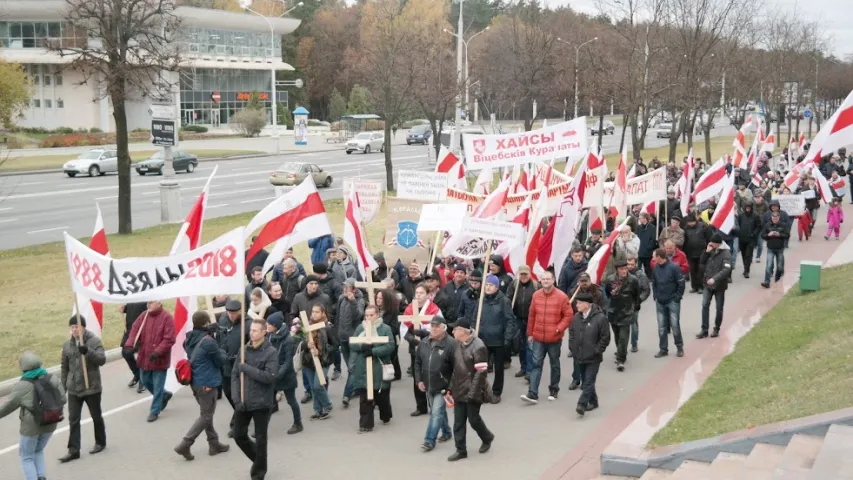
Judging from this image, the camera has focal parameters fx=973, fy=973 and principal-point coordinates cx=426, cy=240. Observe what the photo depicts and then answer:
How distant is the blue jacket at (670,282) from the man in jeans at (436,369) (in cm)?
479

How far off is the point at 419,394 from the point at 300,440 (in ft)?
5.26

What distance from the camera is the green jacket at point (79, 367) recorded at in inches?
403

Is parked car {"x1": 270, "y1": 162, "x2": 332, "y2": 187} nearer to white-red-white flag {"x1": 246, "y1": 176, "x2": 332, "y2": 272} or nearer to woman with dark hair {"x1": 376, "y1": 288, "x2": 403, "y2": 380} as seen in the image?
woman with dark hair {"x1": 376, "y1": 288, "x2": 403, "y2": 380}

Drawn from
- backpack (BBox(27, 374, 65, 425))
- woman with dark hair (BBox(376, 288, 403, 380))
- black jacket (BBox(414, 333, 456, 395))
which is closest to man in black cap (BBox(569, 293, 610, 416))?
black jacket (BBox(414, 333, 456, 395))

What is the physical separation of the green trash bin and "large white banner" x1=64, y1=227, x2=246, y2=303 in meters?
11.5

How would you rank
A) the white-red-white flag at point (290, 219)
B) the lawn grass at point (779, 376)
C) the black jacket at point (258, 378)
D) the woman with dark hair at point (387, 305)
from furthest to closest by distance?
the woman with dark hair at point (387, 305)
the white-red-white flag at point (290, 219)
the lawn grass at point (779, 376)
the black jacket at point (258, 378)

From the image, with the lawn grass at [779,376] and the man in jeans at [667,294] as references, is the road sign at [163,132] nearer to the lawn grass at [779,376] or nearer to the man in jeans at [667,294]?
the man in jeans at [667,294]

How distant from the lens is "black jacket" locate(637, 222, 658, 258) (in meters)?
18.6

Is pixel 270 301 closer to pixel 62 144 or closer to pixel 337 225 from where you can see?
pixel 337 225

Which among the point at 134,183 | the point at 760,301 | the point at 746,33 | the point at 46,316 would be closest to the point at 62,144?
the point at 134,183

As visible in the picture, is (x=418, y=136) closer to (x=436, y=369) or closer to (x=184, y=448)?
(x=436, y=369)

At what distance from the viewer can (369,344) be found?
1099 centimetres

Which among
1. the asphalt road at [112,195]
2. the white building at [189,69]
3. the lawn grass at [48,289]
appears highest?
the white building at [189,69]

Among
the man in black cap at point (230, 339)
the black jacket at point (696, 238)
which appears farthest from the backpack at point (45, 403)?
the black jacket at point (696, 238)
